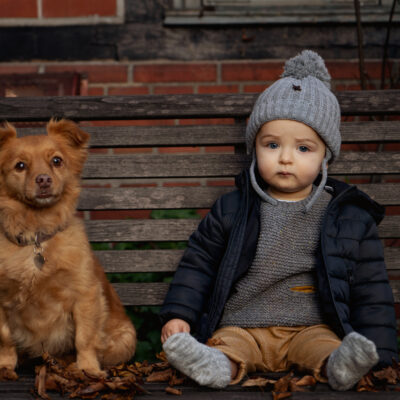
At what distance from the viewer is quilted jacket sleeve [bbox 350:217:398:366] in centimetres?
249

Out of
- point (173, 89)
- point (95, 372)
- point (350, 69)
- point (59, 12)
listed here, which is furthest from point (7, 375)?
point (350, 69)

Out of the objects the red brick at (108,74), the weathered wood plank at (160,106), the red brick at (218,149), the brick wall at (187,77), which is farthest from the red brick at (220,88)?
the weathered wood plank at (160,106)

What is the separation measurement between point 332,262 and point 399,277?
189 cm

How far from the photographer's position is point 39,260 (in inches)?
98.3

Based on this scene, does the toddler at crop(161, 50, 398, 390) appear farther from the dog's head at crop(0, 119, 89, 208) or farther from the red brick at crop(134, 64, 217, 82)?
the red brick at crop(134, 64, 217, 82)

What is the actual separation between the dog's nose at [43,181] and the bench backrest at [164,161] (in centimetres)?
64

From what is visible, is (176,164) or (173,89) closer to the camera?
(176,164)

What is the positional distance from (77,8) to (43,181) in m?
2.24

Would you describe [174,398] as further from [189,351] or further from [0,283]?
[0,283]

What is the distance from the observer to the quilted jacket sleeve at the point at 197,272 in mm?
2629

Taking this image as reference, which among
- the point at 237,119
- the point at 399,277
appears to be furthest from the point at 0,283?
the point at 399,277

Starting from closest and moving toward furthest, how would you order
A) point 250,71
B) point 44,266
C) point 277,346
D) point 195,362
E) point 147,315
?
point 195,362
point 44,266
point 277,346
point 147,315
point 250,71

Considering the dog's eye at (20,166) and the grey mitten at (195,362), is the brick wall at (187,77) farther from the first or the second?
the grey mitten at (195,362)

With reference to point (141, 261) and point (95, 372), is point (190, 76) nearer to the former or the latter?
point (141, 261)
